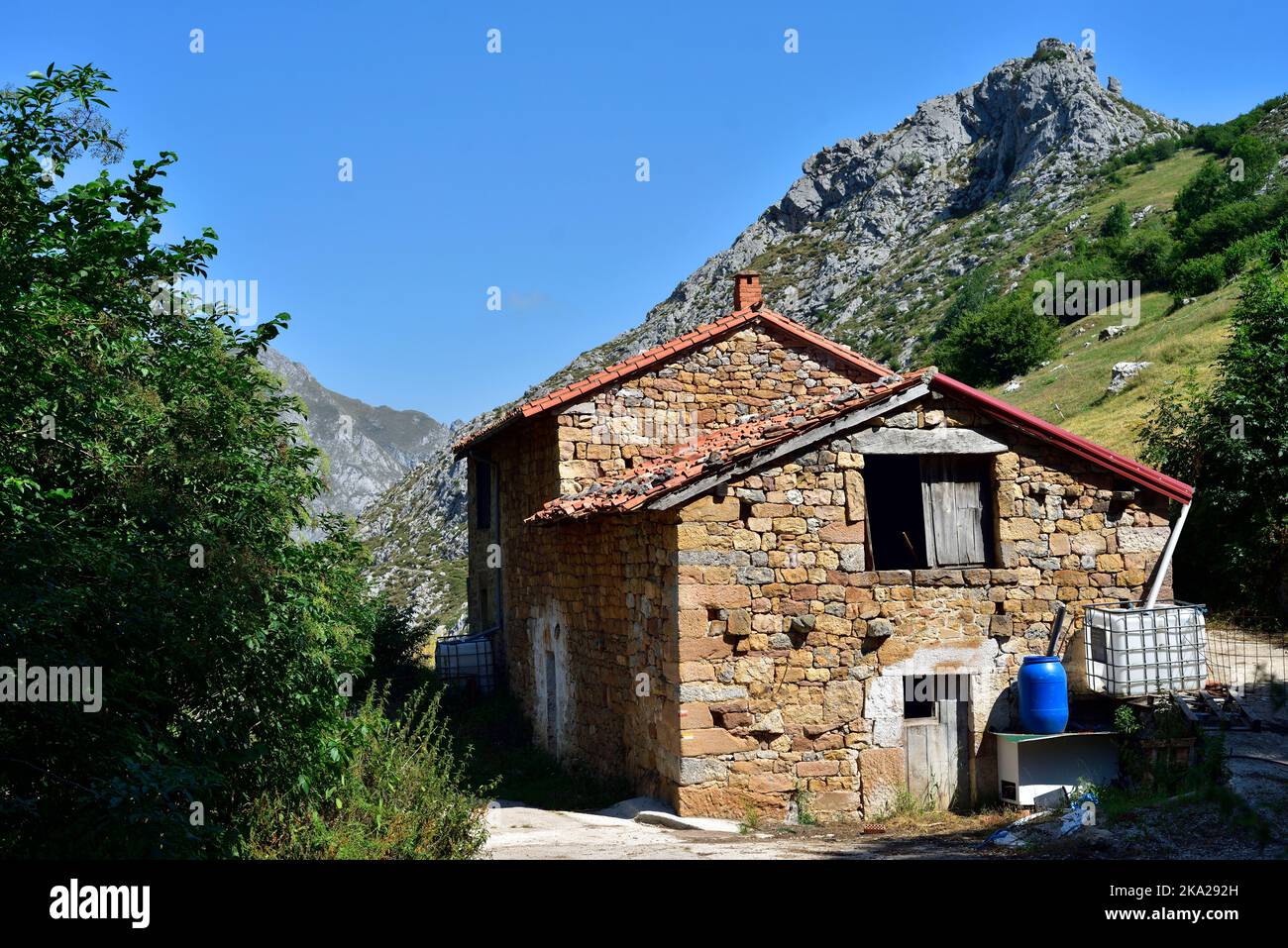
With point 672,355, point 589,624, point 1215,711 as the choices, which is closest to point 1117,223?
point 672,355

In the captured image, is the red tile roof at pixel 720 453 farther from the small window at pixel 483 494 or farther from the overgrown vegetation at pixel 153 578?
the small window at pixel 483 494

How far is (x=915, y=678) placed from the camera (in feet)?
34.7

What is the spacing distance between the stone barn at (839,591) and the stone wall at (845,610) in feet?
0.06

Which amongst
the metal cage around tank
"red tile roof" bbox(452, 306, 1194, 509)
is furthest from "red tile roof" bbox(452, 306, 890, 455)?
the metal cage around tank

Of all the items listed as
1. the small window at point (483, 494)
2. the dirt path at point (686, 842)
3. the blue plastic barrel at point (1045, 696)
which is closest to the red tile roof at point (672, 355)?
the small window at point (483, 494)

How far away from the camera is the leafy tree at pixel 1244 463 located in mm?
15766

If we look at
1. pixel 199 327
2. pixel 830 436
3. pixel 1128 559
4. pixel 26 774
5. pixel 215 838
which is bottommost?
pixel 215 838

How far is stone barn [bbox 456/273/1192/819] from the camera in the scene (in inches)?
392

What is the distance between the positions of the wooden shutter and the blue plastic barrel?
1257 millimetres

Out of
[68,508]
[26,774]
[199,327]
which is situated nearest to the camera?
[26,774]

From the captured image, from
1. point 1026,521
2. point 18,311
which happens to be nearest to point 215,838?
point 18,311

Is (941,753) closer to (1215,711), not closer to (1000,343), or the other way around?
(1215,711)
